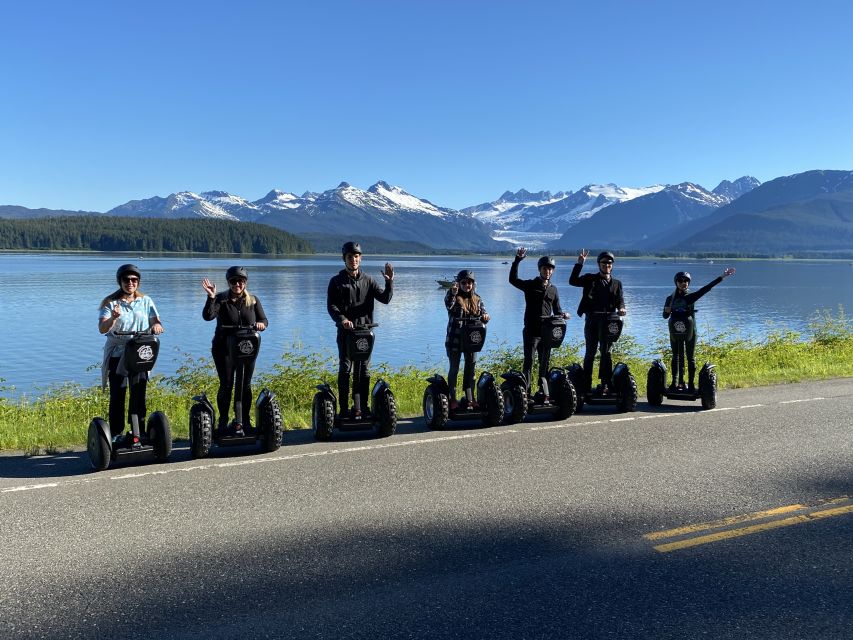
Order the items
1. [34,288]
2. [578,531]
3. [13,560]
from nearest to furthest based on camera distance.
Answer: [13,560] → [578,531] → [34,288]

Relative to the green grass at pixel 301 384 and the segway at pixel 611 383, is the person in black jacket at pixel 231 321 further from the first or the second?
the segway at pixel 611 383

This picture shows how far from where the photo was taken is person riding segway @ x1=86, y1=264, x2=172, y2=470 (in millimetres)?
8422

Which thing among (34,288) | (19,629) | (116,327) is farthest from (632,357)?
(34,288)

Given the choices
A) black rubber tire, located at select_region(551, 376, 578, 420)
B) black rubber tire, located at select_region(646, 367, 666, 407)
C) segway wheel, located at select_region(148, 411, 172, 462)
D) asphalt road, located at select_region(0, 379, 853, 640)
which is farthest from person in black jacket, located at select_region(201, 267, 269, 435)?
black rubber tire, located at select_region(646, 367, 666, 407)

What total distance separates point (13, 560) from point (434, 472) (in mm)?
4063

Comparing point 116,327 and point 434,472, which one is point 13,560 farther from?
point 434,472

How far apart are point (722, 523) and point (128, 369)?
20.8 ft

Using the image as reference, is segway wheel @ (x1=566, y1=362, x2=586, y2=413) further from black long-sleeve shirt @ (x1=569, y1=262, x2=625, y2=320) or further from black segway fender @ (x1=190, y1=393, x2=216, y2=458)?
black segway fender @ (x1=190, y1=393, x2=216, y2=458)

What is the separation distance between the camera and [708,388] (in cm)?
1241

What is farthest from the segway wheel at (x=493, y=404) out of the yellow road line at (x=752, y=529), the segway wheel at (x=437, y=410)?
the yellow road line at (x=752, y=529)

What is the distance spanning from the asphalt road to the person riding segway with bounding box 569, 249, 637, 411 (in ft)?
8.07

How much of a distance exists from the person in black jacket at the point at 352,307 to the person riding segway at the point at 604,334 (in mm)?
3639

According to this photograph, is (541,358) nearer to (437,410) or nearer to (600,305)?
(600,305)

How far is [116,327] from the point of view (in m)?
8.56
